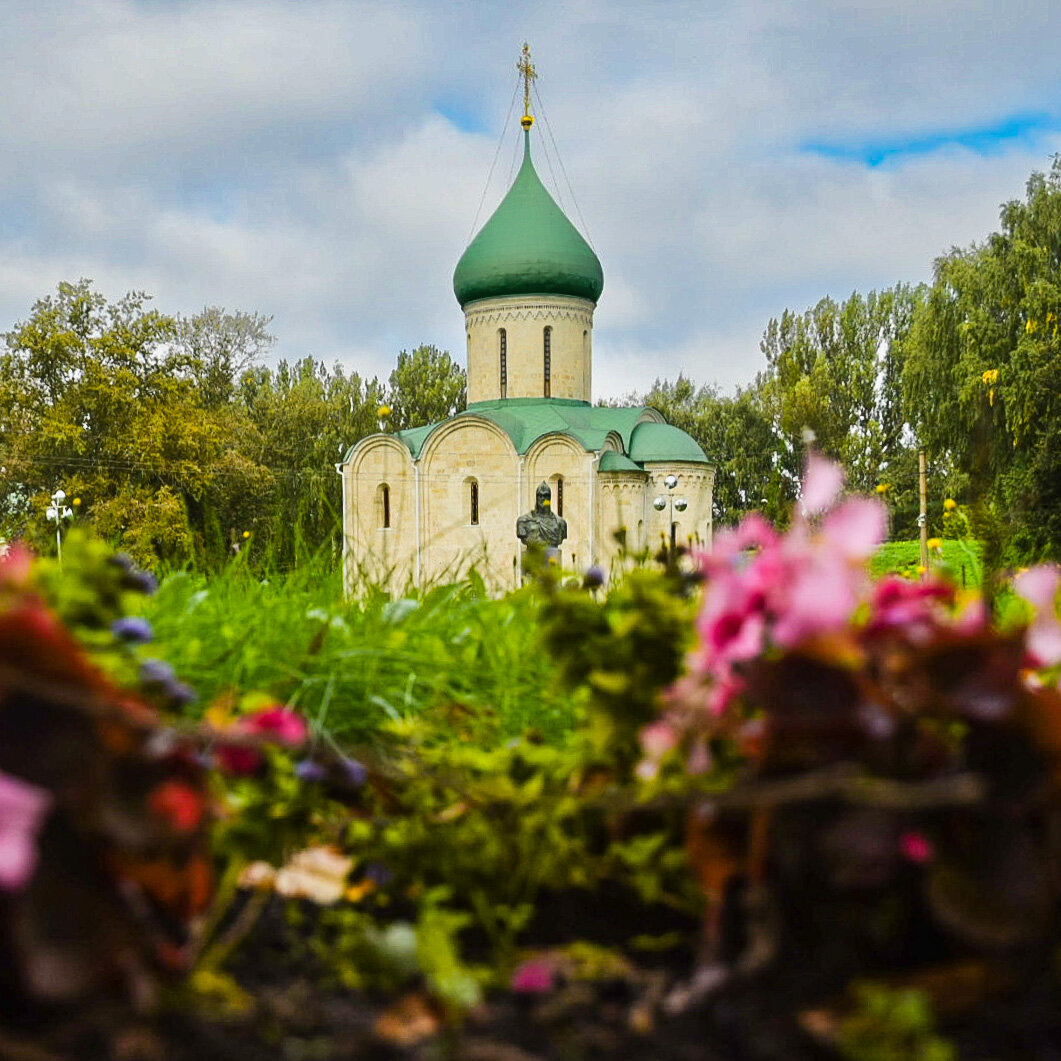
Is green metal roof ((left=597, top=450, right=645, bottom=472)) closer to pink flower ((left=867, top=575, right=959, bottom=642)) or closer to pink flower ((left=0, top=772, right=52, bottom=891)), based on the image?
pink flower ((left=867, top=575, right=959, bottom=642))

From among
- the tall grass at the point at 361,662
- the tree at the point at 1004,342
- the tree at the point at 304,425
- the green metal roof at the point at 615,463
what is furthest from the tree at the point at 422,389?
the tall grass at the point at 361,662

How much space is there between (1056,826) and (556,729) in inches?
49.4

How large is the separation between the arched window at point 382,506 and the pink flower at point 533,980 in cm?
2748

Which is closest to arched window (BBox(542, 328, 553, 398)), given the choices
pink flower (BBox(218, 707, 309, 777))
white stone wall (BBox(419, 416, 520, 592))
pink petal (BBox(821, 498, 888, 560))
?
white stone wall (BBox(419, 416, 520, 592))

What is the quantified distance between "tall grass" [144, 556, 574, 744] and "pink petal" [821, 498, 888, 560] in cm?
98

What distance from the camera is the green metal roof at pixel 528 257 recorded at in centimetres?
2892

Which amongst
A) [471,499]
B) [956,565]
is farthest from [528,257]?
Answer: [956,565]

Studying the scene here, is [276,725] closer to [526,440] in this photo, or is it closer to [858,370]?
[526,440]

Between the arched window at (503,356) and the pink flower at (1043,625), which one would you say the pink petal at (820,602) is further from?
the arched window at (503,356)

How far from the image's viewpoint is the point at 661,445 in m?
29.0

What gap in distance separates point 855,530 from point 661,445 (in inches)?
1114

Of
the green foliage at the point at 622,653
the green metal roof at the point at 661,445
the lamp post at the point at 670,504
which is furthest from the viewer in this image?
the green metal roof at the point at 661,445

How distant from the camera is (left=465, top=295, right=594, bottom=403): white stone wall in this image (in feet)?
96.2

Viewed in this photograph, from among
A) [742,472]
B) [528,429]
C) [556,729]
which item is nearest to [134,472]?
[528,429]
